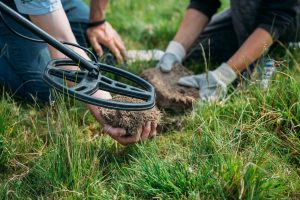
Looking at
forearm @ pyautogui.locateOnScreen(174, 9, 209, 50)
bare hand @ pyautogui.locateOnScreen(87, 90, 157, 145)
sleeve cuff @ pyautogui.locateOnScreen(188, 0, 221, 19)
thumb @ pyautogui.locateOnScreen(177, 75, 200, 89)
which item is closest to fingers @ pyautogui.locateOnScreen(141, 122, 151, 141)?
bare hand @ pyautogui.locateOnScreen(87, 90, 157, 145)

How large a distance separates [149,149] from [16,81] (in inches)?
39.5

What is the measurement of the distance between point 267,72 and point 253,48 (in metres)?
0.25

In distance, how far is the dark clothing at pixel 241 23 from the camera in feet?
9.49

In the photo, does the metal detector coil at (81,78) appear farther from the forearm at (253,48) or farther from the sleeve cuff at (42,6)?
the forearm at (253,48)

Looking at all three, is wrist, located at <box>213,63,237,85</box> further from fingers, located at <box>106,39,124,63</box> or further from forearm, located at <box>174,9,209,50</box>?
fingers, located at <box>106,39,124,63</box>

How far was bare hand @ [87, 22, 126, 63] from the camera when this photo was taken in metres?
3.16

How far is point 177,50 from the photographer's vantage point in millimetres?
3188

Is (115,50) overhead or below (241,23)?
below

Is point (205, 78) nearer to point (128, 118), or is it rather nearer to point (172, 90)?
point (172, 90)

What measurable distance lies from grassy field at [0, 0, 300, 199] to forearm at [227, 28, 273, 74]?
332mm

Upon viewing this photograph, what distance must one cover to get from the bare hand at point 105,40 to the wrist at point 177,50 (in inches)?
11.3

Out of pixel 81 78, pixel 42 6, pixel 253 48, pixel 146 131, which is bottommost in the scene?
pixel 146 131

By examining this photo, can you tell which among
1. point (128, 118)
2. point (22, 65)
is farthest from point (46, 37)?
point (22, 65)

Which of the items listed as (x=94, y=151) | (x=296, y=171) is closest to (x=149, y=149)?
(x=94, y=151)
